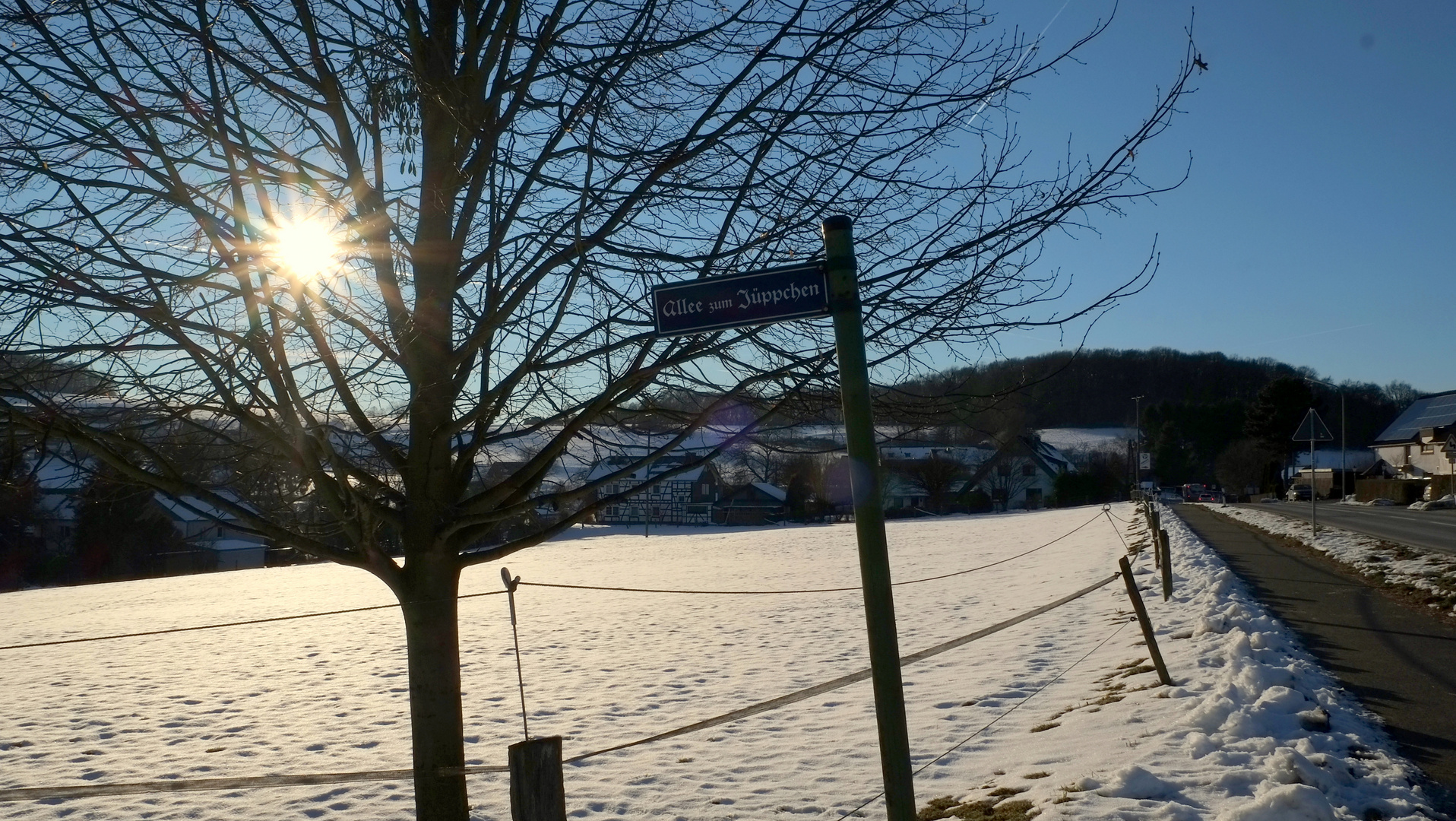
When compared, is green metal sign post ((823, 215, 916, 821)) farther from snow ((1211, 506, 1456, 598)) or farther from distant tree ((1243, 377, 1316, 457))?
distant tree ((1243, 377, 1316, 457))

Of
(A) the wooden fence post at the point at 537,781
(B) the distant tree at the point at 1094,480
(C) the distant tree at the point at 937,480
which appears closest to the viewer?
(A) the wooden fence post at the point at 537,781

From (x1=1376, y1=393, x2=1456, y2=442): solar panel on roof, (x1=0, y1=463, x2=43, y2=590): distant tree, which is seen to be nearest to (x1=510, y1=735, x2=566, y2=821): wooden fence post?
(x1=0, y1=463, x2=43, y2=590): distant tree

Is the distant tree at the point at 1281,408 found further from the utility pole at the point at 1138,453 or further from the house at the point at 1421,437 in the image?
the utility pole at the point at 1138,453

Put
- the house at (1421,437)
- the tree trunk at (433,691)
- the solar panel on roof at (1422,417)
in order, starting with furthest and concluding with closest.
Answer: the solar panel on roof at (1422,417) → the house at (1421,437) → the tree trunk at (433,691)

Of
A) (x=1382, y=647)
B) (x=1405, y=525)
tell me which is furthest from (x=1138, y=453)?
(x=1382, y=647)

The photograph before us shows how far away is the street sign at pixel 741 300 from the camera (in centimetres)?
301

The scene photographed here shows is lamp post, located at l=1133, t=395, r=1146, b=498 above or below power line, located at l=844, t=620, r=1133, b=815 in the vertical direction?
Answer: above

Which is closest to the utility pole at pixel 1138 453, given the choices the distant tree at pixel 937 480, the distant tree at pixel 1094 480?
the distant tree at pixel 937 480

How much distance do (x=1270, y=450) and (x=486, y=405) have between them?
8375cm

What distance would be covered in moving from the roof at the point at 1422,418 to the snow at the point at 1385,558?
151 ft

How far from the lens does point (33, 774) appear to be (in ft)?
30.3

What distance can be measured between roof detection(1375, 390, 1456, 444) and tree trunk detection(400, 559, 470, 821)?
69434 millimetres

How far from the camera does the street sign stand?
3.01 metres

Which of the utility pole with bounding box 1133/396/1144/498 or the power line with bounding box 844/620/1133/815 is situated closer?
the power line with bounding box 844/620/1133/815
